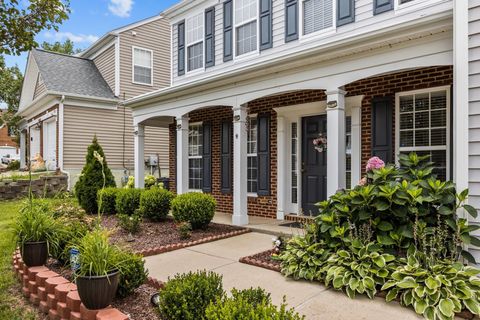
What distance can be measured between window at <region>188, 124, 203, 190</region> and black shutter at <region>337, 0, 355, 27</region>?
4657 millimetres

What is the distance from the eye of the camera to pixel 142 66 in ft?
48.7

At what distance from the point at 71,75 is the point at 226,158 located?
29.9ft

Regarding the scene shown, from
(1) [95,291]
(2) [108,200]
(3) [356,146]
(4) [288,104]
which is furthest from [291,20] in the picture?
(1) [95,291]

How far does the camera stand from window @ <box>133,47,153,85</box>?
47.9ft

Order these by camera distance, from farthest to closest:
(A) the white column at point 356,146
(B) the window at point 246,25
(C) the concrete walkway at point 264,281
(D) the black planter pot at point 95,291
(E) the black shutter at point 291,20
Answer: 1. (B) the window at point 246,25
2. (E) the black shutter at point 291,20
3. (A) the white column at point 356,146
4. (C) the concrete walkway at point 264,281
5. (D) the black planter pot at point 95,291

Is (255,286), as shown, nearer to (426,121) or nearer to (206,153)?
(426,121)

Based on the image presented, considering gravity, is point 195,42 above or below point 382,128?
above

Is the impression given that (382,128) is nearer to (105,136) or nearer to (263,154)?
(263,154)

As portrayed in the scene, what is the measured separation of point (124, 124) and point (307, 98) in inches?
373

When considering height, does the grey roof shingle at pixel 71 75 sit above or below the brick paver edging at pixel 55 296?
above

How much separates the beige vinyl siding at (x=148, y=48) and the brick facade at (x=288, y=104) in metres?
5.20

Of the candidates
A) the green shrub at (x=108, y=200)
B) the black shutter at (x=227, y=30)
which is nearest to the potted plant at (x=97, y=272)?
the green shrub at (x=108, y=200)

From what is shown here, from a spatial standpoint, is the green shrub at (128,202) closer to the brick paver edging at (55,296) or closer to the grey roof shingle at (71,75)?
the brick paver edging at (55,296)

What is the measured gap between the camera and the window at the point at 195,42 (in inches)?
375
